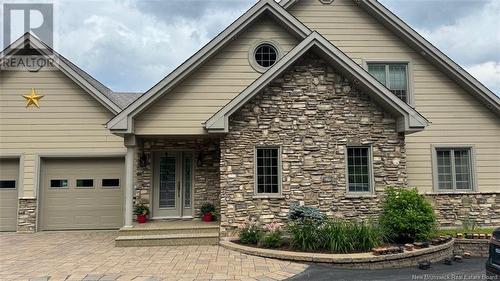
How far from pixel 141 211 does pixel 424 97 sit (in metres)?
9.57

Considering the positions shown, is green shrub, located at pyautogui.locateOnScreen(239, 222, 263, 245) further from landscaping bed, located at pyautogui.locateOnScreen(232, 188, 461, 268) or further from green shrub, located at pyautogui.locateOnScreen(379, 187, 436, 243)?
green shrub, located at pyautogui.locateOnScreen(379, 187, 436, 243)

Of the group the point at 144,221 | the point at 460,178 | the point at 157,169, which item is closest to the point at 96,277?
the point at 144,221

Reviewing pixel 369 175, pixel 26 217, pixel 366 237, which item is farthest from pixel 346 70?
pixel 26 217

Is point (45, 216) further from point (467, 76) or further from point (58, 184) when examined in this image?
point (467, 76)

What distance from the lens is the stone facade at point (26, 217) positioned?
1040 cm

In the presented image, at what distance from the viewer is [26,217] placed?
34.2 ft

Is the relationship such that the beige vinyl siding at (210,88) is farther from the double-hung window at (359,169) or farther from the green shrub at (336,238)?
the green shrub at (336,238)

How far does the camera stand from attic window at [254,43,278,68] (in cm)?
1016

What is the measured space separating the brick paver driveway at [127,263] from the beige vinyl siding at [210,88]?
321 centimetres

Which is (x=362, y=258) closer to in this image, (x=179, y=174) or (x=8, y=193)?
(x=179, y=174)

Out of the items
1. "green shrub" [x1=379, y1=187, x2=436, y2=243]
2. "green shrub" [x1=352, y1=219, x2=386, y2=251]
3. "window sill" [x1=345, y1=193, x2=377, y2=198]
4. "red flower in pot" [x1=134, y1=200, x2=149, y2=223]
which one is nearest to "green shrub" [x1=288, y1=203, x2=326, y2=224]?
"green shrub" [x1=352, y1=219, x2=386, y2=251]

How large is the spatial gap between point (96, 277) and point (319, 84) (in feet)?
22.7

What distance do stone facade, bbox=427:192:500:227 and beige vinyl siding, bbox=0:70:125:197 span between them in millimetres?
10213

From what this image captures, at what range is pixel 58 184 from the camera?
35.6ft
